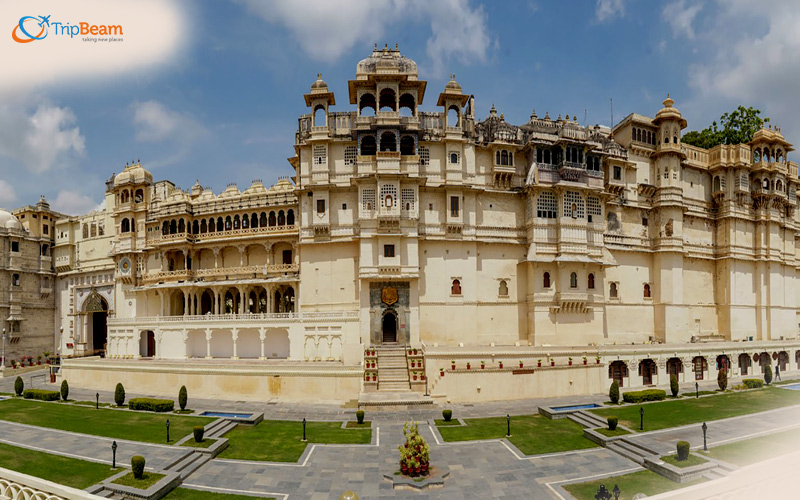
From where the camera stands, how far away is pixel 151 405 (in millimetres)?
28188

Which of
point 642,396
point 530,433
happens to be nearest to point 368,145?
point 530,433

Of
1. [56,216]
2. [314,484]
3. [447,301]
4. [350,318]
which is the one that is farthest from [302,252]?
[56,216]

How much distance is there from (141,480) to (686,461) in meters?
21.2

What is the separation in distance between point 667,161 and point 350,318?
1456 inches

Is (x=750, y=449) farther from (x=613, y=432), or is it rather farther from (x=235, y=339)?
(x=235, y=339)

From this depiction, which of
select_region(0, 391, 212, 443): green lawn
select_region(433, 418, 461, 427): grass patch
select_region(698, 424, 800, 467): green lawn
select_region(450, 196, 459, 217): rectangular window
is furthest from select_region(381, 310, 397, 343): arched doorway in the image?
select_region(698, 424, 800, 467): green lawn

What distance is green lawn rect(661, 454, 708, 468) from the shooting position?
17875mm

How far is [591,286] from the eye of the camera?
141 ft

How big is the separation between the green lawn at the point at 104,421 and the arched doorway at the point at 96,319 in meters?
24.9

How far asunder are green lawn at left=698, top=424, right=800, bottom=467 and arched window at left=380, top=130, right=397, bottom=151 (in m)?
30.5

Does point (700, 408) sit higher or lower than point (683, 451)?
lower

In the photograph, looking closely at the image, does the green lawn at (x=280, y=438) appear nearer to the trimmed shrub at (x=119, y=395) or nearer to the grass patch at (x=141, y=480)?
the grass patch at (x=141, y=480)

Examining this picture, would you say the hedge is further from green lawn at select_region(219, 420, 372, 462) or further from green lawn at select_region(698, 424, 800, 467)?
green lawn at select_region(219, 420, 372, 462)

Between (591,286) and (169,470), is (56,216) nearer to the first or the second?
(169,470)
